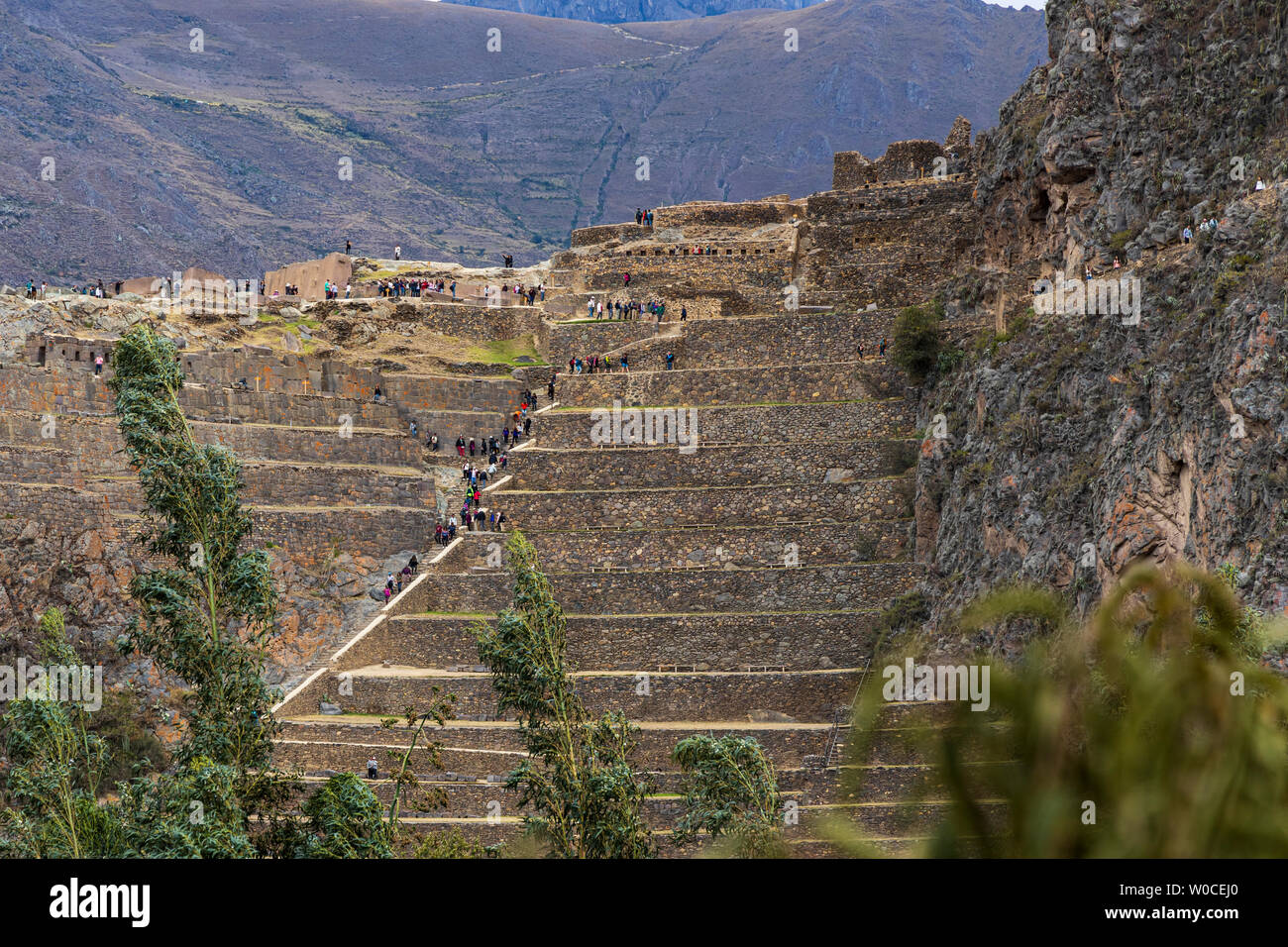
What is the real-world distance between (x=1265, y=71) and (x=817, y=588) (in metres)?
13.7

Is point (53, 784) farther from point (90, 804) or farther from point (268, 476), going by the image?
point (268, 476)

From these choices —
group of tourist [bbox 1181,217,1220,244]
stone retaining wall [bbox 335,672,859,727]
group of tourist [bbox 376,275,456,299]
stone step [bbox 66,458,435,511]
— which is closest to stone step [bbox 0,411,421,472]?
stone step [bbox 66,458,435,511]

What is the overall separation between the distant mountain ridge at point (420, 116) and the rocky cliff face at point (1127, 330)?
208 feet

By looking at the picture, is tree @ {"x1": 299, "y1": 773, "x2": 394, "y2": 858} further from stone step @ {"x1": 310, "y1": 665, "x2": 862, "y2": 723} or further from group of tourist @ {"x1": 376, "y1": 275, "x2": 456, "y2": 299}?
group of tourist @ {"x1": 376, "y1": 275, "x2": 456, "y2": 299}

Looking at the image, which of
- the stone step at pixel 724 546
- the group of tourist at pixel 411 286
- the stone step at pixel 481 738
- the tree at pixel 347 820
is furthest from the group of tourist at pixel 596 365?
the tree at pixel 347 820

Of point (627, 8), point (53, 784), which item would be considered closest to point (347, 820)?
point (53, 784)

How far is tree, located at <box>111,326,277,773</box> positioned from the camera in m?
17.2

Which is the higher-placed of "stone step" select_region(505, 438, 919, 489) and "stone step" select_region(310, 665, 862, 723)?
"stone step" select_region(505, 438, 919, 489)

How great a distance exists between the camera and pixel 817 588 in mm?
35062

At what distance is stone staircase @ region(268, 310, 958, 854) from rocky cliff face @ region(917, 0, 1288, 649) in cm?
210
